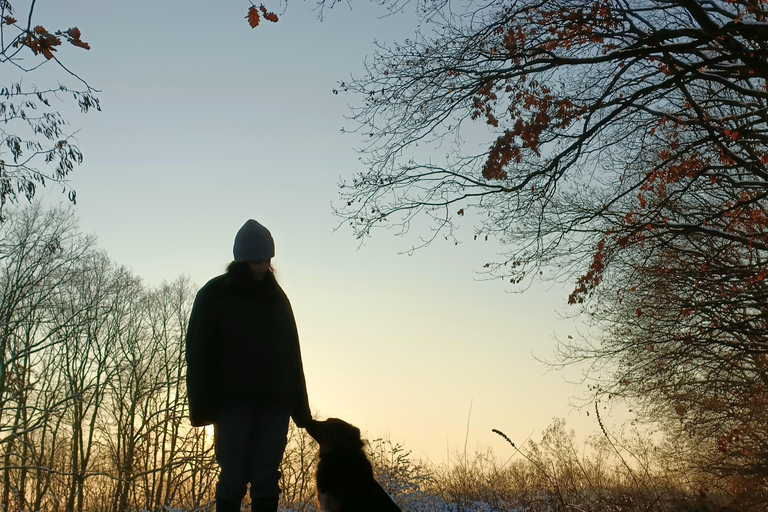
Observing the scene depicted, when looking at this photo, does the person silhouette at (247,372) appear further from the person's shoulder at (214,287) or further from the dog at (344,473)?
the dog at (344,473)

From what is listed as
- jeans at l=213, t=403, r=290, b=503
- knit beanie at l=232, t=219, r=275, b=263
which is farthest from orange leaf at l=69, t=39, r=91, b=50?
jeans at l=213, t=403, r=290, b=503

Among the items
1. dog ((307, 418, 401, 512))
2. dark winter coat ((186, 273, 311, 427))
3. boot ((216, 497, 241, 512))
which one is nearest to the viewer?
boot ((216, 497, 241, 512))

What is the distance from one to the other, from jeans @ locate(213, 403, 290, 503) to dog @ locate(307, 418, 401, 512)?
458 millimetres

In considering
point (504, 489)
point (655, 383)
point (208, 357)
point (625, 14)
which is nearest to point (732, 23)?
point (625, 14)

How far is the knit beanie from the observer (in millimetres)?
3795

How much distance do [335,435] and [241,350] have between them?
915 mm

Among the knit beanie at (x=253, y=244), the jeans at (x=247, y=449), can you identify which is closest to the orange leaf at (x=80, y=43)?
the knit beanie at (x=253, y=244)

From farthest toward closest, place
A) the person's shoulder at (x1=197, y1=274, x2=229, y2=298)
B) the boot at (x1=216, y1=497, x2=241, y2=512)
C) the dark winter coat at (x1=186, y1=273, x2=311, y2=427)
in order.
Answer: the person's shoulder at (x1=197, y1=274, x2=229, y2=298)
the dark winter coat at (x1=186, y1=273, x2=311, y2=427)
the boot at (x1=216, y1=497, x2=241, y2=512)

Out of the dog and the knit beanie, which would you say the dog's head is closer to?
the dog

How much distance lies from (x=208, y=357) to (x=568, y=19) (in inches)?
243

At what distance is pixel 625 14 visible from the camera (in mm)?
8469

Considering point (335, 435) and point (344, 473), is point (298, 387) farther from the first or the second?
point (344, 473)

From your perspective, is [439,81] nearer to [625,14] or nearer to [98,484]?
[625,14]

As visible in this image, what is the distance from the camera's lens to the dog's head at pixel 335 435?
13.4 ft
